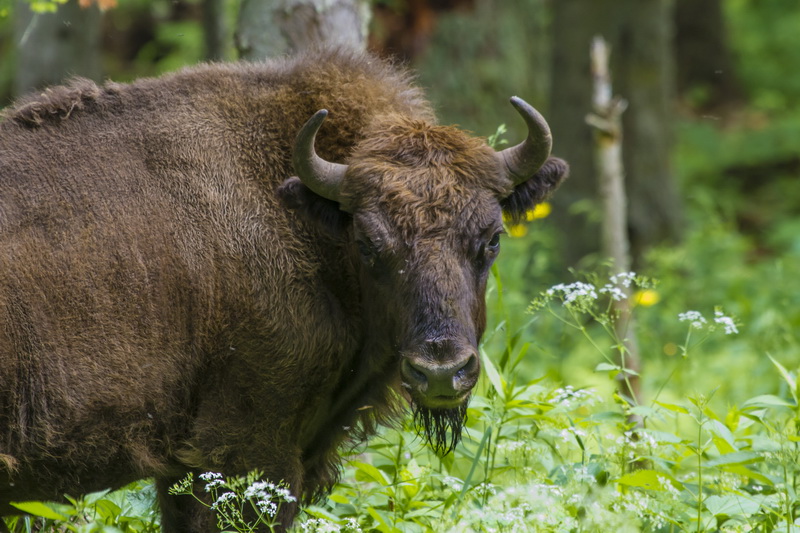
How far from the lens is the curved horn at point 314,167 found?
445 centimetres

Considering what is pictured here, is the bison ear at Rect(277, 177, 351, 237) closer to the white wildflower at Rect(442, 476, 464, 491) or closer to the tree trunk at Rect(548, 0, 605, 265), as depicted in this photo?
the white wildflower at Rect(442, 476, 464, 491)

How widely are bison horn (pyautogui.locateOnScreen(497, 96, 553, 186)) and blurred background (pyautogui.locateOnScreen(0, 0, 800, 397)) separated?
0.90 metres

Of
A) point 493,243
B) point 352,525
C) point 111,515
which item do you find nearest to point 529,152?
point 493,243

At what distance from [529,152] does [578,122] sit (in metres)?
7.27

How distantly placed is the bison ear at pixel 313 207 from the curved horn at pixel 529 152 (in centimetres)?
86

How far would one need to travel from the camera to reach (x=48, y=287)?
14.3 feet

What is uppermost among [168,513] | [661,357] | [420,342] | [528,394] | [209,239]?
[209,239]

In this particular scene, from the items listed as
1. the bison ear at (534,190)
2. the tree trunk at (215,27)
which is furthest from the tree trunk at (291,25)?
the tree trunk at (215,27)

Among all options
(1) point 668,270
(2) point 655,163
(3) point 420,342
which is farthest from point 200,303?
(2) point 655,163

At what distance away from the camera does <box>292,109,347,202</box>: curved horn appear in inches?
175

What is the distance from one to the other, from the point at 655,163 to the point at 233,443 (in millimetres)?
8243

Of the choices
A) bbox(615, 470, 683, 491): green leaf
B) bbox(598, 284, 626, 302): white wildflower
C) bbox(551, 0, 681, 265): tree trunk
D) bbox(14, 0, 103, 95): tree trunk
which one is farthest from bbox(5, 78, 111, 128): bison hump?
bbox(551, 0, 681, 265): tree trunk

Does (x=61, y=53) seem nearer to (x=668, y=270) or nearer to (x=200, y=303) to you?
(x=200, y=303)

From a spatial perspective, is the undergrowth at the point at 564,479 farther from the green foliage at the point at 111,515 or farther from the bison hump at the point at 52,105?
the bison hump at the point at 52,105
